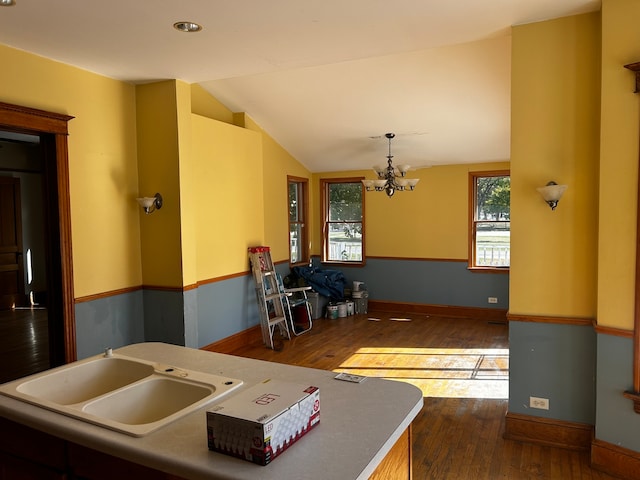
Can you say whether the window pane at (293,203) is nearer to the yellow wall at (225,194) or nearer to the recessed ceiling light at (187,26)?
the yellow wall at (225,194)

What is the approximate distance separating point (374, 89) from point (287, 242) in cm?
266

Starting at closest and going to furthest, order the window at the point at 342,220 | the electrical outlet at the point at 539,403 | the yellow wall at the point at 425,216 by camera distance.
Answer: the electrical outlet at the point at 539,403, the yellow wall at the point at 425,216, the window at the point at 342,220

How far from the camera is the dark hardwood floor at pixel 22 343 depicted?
15.0 feet

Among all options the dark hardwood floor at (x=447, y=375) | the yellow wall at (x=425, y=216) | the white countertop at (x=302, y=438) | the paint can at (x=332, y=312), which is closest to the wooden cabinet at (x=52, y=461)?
the white countertop at (x=302, y=438)

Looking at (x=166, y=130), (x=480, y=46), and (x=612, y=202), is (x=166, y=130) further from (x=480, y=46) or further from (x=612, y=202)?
(x=612, y=202)

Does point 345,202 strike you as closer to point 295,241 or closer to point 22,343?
point 295,241

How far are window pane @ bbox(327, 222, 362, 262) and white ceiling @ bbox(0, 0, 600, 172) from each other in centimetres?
159

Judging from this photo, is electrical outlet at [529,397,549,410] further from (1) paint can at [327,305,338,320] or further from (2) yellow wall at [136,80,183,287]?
(1) paint can at [327,305,338,320]

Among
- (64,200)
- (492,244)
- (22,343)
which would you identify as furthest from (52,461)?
(492,244)

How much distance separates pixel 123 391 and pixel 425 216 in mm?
5934

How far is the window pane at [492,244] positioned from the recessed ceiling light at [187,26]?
508 centimetres

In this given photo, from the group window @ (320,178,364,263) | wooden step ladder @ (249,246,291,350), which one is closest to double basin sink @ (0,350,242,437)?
wooden step ladder @ (249,246,291,350)

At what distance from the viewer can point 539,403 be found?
10.3 feet

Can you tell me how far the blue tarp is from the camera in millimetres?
6930
